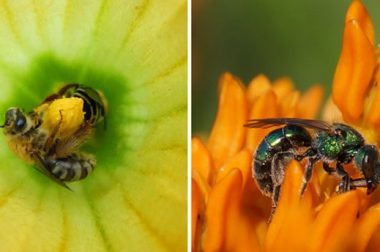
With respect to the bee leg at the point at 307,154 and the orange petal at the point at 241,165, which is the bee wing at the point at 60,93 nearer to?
the orange petal at the point at 241,165

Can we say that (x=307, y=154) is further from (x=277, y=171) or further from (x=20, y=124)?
(x=20, y=124)

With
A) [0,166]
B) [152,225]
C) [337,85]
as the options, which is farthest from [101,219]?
[337,85]

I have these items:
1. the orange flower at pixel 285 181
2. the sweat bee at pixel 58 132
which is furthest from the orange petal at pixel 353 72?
the sweat bee at pixel 58 132

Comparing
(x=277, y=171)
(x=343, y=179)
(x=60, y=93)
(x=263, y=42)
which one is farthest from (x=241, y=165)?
(x=60, y=93)

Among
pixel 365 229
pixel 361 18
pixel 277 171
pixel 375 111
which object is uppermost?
pixel 361 18

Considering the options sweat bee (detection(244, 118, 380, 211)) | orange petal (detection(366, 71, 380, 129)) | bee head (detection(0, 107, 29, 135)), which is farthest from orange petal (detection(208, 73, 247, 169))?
bee head (detection(0, 107, 29, 135))

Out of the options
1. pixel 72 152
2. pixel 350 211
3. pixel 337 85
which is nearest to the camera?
pixel 350 211

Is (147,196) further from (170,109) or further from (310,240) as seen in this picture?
(310,240)
